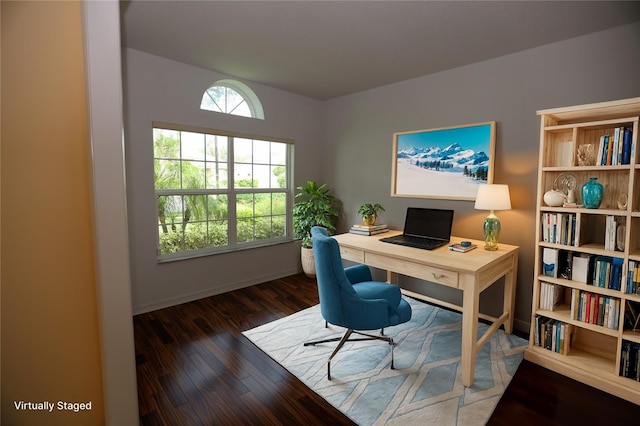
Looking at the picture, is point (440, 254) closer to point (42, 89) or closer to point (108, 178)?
point (108, 178)

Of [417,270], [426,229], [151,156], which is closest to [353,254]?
[417,270]

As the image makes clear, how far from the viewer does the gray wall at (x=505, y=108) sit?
226 centimetres

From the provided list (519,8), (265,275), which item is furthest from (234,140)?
(519,8)

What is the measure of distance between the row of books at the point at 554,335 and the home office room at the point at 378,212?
0.05 feet

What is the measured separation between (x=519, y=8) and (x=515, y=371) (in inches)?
96.2

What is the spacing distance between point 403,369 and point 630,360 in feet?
4.52

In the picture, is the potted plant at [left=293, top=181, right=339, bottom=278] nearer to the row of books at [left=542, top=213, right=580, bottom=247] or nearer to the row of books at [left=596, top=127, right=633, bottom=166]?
the row of books at [left=542, top=213, right=580, bottom=247]

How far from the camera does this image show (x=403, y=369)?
2.15 meters

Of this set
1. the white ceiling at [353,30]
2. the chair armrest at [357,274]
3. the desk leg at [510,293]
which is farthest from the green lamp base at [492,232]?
the white ceiling at [353,30]

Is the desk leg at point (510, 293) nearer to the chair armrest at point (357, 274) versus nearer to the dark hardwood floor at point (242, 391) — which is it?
the dark hardwood floor at point (242, 391)

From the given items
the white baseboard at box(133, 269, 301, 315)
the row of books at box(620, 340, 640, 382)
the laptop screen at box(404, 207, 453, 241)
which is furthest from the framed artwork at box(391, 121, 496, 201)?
the white baseboard at box(133, 269, 301, 315)

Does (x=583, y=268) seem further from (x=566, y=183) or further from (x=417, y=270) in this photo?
(x=417, y=270)

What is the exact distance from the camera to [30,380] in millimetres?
1064

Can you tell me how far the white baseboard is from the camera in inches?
120
